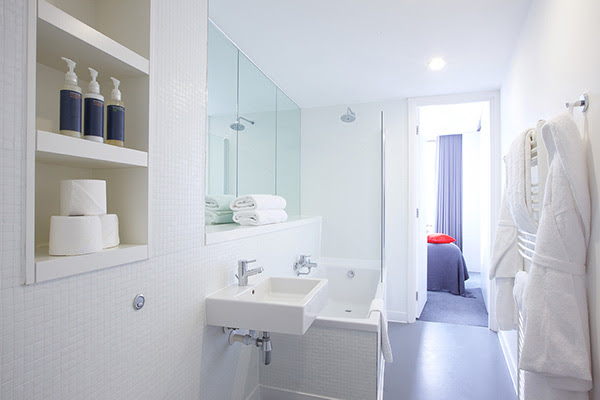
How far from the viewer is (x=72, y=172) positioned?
1.11 meters

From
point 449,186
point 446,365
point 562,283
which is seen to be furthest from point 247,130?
point 449,186

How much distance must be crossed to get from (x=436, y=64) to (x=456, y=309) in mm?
2725

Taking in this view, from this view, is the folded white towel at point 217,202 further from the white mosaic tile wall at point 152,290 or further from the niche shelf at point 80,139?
the niche shelf at point 80,139

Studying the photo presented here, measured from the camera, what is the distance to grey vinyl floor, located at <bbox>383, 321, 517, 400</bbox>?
6.90 feet

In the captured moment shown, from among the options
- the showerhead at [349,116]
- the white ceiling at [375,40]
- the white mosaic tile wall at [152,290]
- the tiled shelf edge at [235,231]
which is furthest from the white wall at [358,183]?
the white mosaic tile wall at [152,290]

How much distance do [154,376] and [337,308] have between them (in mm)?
→ 2046

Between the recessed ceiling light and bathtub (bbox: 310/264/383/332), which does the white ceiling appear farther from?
bathtub (bbox: 310/264/383/332)

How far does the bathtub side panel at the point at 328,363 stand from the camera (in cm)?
174

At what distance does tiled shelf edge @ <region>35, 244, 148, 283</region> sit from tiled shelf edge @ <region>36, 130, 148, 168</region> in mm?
273

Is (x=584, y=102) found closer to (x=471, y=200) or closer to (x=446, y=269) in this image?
(x=446, y=269)

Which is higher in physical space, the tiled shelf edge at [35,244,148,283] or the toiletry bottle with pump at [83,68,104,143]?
the toiletry bottle with pump at [83,68,104,143]

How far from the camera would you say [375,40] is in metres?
2.11

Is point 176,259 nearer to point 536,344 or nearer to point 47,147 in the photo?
point 47,147

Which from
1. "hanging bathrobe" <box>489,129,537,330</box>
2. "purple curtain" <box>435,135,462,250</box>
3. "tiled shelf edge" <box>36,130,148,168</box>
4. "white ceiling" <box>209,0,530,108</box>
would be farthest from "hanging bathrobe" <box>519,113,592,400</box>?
"purple curtain" <box>435,135,462,250</box>
